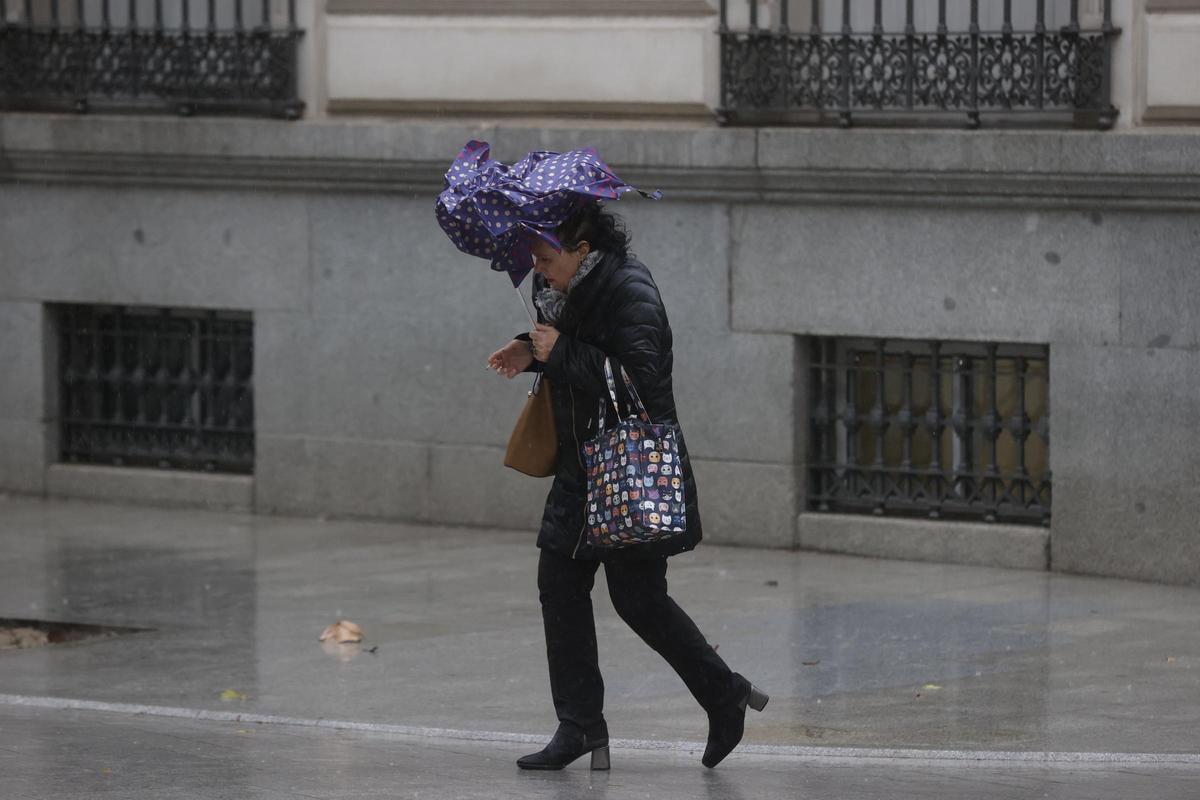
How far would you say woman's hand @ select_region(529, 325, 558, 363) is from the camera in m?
6.96

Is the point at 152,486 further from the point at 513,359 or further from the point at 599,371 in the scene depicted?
the point at 599,371

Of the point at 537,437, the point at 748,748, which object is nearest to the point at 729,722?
the point at 748,748

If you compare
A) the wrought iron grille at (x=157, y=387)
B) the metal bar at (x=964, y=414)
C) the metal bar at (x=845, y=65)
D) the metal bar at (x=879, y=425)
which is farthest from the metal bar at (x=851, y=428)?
the wrought iron grille at (x=157, y=387)

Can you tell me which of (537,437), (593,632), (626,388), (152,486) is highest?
(626,388)

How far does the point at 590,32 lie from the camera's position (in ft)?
39.6

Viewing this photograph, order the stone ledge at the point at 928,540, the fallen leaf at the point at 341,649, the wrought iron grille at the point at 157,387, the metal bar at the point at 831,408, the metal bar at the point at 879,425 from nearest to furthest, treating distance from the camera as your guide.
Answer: the fallen leaf at the point at 341,649, the stone ledge at the point at 928,540, the metal bar at the point at 879,425, the metal bar at the point at 831,408, the wrought iron grille at the point at 157,387

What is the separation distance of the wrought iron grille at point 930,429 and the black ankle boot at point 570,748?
4420mm

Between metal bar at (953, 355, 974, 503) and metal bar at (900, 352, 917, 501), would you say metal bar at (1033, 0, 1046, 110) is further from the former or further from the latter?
metal bar at (900, 352, 917, 501)

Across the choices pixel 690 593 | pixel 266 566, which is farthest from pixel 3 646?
pixel 690 593

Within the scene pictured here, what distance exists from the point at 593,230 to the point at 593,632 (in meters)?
1.25

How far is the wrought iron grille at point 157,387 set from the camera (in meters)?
13.4

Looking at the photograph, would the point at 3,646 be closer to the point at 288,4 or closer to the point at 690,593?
the point at 690,593

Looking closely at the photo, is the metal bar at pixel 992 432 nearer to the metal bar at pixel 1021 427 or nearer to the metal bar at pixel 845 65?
the metal bar at pixel 1021 427

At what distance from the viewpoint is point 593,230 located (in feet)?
23.1
